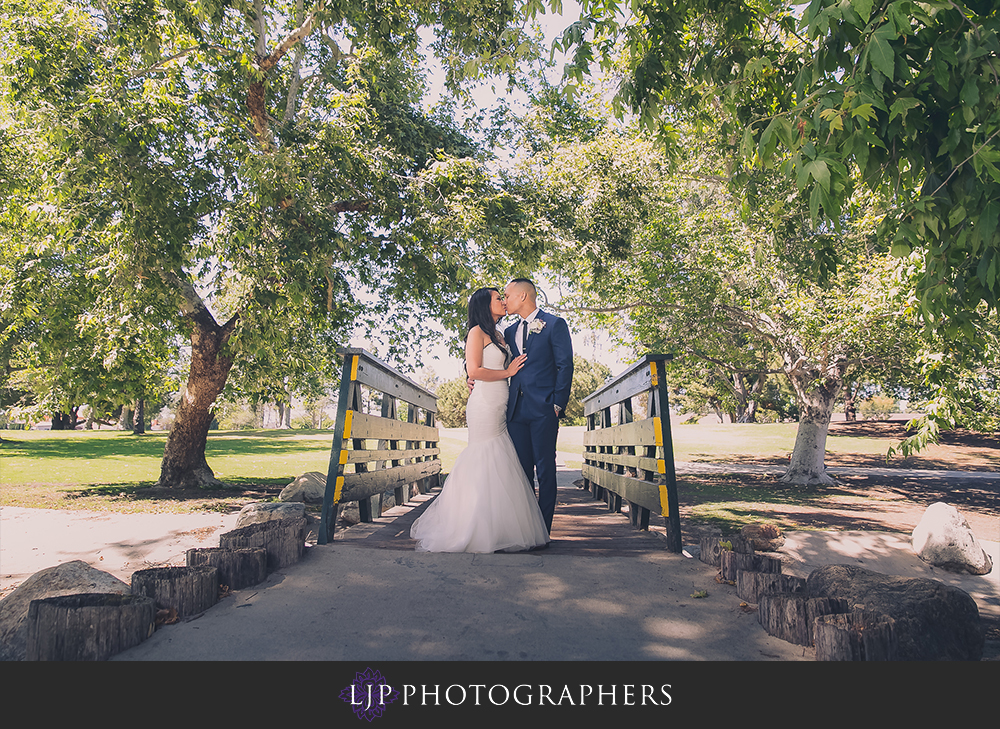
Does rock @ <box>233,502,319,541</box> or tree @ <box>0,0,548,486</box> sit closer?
rock @ <box>233,502,319,541</box>

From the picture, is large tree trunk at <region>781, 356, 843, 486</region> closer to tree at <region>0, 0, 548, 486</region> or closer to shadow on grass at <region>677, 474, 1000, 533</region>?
shadow on grass at <region>677, 474, 1000, 533</region>

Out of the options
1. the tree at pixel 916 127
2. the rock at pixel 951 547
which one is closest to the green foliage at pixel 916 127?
the tree at pixel 916 127

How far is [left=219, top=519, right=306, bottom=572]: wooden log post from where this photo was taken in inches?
143

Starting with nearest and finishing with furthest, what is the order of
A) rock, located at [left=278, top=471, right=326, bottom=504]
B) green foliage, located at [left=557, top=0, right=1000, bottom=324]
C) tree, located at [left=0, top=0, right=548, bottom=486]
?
green foliage, located at [left=557, top=0, right=1000, bottom=324]
tree, located at [left=0, top=0, right=548, bottom=486]
rock, located at [left=278, top=471, right=326, bottom=504]

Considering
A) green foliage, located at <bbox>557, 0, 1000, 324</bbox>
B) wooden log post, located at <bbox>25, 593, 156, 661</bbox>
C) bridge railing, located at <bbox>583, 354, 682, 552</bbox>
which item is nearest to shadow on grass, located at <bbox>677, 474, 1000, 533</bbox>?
bridge railing, located at <bbox>583, 354, 682, 552</bbox>

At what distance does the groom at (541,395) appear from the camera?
5.02 meters

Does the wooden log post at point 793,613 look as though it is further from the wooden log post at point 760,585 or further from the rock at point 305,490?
the rock at point 305,490

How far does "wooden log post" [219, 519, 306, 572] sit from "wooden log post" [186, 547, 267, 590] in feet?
0.55

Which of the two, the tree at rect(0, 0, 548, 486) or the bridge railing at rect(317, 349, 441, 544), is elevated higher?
the tree at rect(0, 0, 548, 486)

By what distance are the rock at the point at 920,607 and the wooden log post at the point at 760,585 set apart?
11.5 inches

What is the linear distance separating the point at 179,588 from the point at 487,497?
2.26 m

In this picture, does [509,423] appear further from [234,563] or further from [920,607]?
[920,607]

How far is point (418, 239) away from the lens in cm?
1028

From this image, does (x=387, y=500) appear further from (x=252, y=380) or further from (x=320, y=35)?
(x=320, y=35)
